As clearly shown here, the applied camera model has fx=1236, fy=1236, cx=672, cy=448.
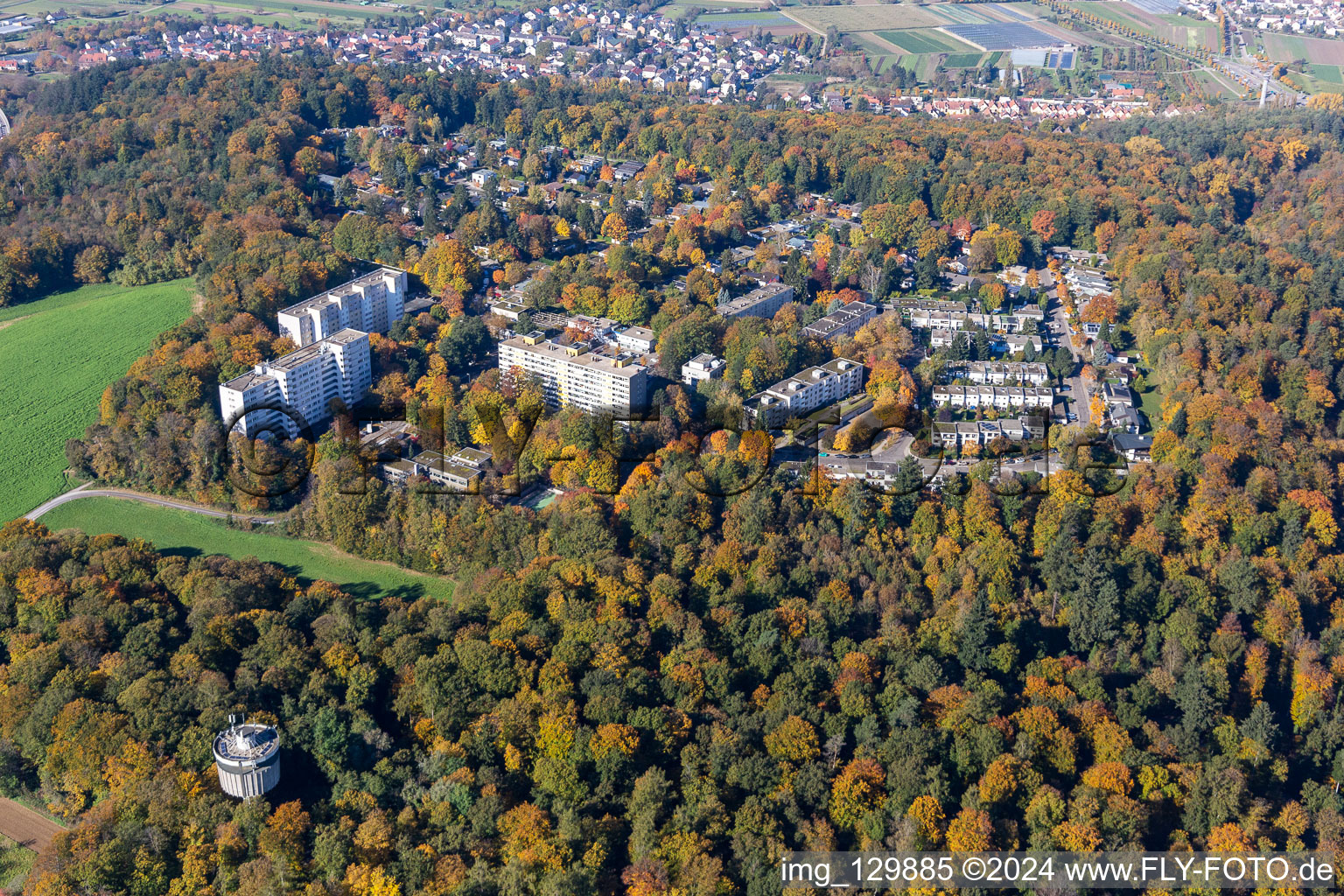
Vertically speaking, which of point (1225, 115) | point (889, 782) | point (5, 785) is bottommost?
point (5, 785)

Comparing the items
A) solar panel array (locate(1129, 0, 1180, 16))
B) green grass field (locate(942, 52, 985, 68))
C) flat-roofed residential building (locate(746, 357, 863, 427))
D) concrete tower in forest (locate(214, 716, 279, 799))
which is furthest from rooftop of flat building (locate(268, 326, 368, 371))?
solar panel array (locate(1129, 0, 1180, 16))

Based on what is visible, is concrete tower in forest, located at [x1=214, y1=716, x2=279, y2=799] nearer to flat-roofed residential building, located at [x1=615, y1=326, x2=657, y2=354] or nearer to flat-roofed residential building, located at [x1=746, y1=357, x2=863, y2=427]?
flat-roofed residential building, located at [x1=746, y1=357, x2=863, y2=427]

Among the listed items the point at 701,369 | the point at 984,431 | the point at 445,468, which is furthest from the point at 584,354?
the point at 984,431

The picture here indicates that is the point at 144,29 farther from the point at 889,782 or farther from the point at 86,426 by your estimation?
the point at 889,782

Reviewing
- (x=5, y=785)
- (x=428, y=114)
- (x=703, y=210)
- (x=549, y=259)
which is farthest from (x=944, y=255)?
(x=5, y=785)

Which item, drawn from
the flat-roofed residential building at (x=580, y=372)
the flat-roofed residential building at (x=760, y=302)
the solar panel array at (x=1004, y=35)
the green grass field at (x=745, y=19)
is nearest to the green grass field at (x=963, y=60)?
the solar panel array at (x=1004, y=35)

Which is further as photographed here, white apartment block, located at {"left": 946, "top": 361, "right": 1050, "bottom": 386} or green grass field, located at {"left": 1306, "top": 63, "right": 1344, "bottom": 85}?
green grass field, located at {"left": 1306, "top": 63, "right": 1344, "bottom": 85}

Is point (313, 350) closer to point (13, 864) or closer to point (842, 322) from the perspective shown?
point (842, 322)
